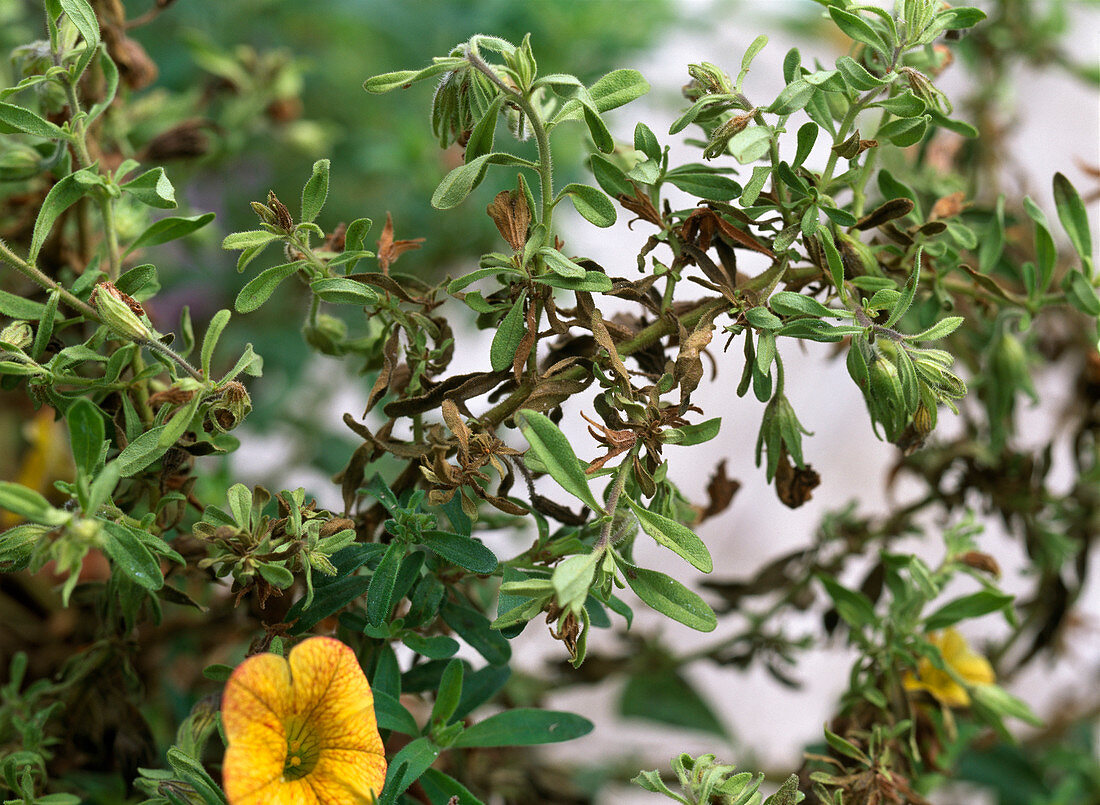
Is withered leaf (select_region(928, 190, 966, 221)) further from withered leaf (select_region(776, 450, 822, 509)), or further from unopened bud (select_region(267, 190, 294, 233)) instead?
unopened bud (select_region(267, 190, 294, 233))

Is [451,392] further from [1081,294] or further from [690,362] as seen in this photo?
[1081,294]

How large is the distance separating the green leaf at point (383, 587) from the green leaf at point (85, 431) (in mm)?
115

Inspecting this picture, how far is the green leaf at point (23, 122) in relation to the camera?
0.37 meters

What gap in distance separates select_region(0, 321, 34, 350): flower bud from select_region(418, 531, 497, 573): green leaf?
0.59ft

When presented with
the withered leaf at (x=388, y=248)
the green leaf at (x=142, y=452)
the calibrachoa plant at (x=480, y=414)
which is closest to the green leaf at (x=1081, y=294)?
the calibrachoa plant at (x=480, y=414)

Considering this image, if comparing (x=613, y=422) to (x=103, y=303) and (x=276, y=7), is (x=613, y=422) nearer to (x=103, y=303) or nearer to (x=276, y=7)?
(x=103, y=303)

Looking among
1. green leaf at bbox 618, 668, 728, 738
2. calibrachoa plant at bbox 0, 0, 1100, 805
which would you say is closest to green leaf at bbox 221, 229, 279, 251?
calibrachoa plant at bbox 0, 0, 1100, 805

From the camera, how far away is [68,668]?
1.59 feet

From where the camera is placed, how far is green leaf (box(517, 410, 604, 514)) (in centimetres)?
34

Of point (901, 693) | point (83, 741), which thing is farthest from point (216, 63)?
point (901, 693)

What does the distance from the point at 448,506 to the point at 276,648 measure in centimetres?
9

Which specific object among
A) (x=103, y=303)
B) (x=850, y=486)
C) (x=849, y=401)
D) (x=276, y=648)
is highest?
(x=103, y=303)

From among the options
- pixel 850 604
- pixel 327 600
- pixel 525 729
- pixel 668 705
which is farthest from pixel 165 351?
pixel 668 705

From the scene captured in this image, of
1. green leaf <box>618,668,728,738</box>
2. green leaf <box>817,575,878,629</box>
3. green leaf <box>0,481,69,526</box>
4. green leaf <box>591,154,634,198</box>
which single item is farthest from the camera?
green leaf <box>618,668,728,738</box>
